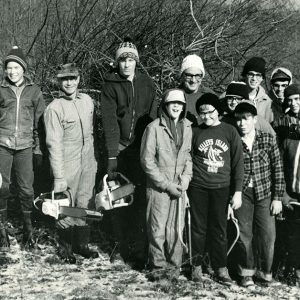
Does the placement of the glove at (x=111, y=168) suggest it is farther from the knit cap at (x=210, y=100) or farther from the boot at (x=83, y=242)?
the knit cap at (x=210, y=100)

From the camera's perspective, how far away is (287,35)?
826cm

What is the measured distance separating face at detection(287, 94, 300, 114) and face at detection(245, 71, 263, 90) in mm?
583

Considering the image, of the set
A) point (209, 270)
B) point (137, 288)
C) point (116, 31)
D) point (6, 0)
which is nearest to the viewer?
point (137, 288)

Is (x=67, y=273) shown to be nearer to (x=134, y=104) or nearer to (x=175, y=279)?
(x=175, y=279)

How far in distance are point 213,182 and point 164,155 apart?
1.68ft

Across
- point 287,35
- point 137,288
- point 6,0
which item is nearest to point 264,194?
point 137,288

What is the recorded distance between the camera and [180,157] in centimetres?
482

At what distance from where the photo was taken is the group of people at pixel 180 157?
479cm

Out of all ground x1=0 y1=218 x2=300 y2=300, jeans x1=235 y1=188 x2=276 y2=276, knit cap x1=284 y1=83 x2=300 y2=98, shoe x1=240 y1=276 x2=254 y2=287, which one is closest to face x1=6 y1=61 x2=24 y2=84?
ground x1=0 y1=218 x2=300 y2=300

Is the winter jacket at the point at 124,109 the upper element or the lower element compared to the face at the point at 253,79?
lower

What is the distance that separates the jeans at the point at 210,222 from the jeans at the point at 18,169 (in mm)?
1841

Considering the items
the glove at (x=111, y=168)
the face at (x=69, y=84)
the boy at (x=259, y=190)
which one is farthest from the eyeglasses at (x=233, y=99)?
the face at (x=69, y=84)

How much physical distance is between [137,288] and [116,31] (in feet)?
12.0

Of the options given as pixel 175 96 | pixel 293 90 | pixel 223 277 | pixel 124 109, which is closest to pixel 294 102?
pixel 293 90
